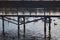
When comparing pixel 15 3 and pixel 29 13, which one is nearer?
pixel 15 3

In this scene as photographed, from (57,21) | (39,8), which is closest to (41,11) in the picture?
(39,8)

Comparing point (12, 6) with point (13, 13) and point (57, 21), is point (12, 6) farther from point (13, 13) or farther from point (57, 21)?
point (57, 21)

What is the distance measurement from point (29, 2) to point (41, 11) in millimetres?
248

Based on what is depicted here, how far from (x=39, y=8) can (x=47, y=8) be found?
125 millimetres

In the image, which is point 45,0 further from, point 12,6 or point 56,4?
point 12,6

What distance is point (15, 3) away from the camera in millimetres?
2564

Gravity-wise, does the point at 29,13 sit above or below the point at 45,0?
below

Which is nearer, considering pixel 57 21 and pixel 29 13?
pixel 29 13

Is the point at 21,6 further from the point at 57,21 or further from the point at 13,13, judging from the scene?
the point at 57,21

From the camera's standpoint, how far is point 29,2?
2.56 metres

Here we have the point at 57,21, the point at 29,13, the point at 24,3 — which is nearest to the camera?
the point at 24,3

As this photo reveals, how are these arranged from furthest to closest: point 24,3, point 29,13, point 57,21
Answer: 1. point 57,21
2. point 29,13
3. point 24,3

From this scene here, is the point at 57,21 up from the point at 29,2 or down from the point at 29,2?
down

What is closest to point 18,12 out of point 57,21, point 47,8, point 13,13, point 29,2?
point 13,13
